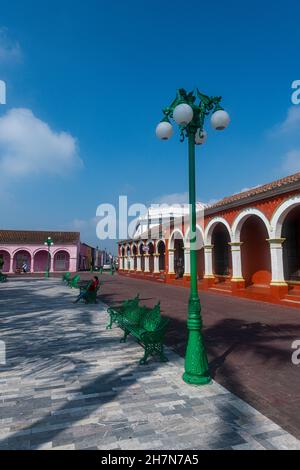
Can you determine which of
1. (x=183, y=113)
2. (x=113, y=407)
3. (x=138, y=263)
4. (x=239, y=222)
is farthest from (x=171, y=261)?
(x=113, y=407)

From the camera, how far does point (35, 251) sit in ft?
140

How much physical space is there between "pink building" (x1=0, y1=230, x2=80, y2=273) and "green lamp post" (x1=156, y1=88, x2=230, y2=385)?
4083cm

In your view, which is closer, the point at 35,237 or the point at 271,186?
the point at 271,186

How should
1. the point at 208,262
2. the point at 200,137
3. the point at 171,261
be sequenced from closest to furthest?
the point at 200,137
the point at 208,262
the point at 171,261

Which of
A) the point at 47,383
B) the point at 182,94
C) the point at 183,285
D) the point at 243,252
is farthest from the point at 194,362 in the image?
the point at 183,285

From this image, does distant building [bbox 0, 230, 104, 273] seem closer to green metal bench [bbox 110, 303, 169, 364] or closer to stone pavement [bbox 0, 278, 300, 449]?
green metal bench [bbox 110, 303, 169, 364]

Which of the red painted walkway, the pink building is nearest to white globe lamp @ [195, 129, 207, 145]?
the red painted walkway

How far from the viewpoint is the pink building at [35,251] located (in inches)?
1649

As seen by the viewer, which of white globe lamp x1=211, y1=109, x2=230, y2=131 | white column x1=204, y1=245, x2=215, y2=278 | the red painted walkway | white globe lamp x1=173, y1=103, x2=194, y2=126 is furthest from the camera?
white column x1=204, y1=245, x2=215, y2=278

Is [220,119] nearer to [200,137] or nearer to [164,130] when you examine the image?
[200,137]

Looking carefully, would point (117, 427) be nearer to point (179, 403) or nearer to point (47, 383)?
point (179, 403)

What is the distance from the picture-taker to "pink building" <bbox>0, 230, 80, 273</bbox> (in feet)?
137

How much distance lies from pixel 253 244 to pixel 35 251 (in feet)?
113

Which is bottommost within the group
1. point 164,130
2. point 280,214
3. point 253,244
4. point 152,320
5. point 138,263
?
point 152,320
